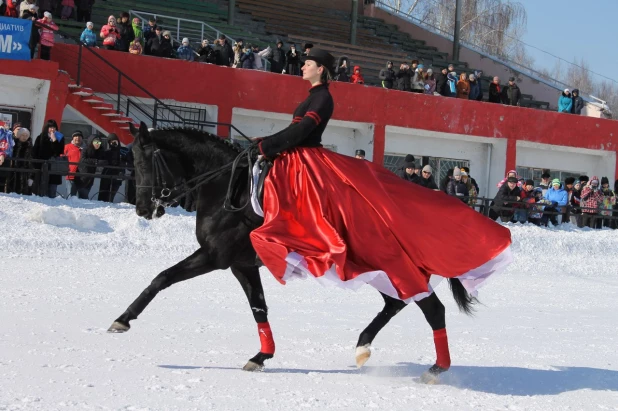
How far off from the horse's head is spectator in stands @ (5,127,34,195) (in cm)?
941

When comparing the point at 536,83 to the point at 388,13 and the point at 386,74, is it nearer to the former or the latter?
the point at 388,13

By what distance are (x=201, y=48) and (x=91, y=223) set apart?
886 centimetres

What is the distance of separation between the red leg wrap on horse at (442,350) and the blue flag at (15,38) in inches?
546

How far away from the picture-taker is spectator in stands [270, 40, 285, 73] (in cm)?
2430

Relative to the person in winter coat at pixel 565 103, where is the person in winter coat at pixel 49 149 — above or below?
below

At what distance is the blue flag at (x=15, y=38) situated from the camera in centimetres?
1809

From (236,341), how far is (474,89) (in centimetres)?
2095

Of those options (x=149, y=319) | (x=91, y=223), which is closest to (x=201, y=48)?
(x=91, y=223)

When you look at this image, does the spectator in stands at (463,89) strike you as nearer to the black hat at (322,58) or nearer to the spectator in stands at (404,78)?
the spectator in stands at (404,78)

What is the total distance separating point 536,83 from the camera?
33000 millimetres

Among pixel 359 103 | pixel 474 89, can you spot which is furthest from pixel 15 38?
pixel 474 89

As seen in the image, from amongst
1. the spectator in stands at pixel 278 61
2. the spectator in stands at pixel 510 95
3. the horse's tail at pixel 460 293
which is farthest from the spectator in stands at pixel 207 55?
the horse's tail at pixel 460 293

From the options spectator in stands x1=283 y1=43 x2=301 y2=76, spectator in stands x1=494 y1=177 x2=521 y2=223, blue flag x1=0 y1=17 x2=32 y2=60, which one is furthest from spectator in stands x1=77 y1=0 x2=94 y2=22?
spectator in stands x1=494 y1=177 x2=521 y2=223

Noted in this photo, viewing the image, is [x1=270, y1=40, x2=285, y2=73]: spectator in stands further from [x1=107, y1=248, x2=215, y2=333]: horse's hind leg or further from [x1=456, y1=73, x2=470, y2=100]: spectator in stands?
[x1=107, y1=248, x2=215, y2=333]: horse's hind leg
